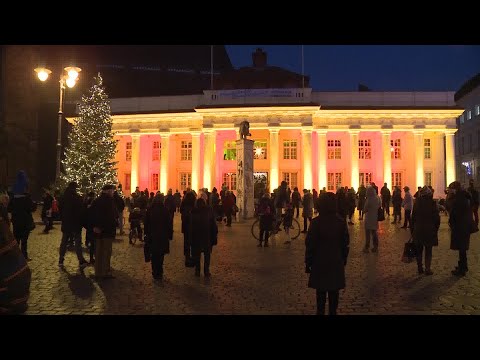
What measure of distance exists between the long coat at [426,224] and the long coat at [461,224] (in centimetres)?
35

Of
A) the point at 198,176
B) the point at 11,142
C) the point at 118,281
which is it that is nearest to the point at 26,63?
the point at 11,142

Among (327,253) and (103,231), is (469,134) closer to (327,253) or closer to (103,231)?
(103,231)

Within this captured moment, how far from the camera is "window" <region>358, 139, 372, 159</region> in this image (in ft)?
147

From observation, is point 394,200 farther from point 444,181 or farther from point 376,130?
point 444,181

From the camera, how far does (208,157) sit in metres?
41.8

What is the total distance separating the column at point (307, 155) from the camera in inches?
1602

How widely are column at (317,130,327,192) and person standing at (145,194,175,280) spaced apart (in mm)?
33683

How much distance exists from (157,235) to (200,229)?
2.80ft

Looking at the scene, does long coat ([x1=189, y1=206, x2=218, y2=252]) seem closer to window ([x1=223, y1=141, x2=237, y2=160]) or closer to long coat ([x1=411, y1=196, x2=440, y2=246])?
long coat ([x1=411, y1=196, x2=440, y2=246])

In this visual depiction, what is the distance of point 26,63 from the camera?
38.4 metres

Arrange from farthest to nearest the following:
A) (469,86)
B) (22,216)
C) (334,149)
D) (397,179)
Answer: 1. (469,86)
2. (397,179)
3. (334,149)
4. (22,216)

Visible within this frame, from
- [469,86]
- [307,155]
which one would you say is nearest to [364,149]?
[307,155]
